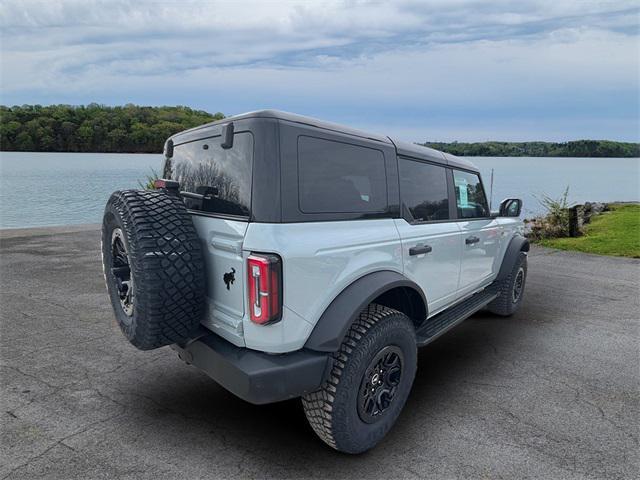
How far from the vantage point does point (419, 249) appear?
10.0 feet

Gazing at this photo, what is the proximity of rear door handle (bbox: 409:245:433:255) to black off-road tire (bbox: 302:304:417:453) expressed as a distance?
0.55 meters

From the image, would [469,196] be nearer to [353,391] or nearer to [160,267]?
[353,391]

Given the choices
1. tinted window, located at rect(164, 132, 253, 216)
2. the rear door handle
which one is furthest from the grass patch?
tinted window, located at rect(164, 132, 253, 216)

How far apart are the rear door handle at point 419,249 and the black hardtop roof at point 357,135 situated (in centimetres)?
74

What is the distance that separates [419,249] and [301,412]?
4.86 feet

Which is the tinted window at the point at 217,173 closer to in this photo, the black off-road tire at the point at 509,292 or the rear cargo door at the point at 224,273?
the rear cargo door at the point at 224,273

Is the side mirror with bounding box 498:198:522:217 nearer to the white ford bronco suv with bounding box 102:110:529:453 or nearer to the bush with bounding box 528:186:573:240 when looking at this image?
the white ford bronco suv with bounding box 102:110:529:453

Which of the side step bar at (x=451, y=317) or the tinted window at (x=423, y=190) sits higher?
the tinted window at (x=423, y=190)

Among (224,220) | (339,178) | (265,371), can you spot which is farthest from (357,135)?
(265,371)

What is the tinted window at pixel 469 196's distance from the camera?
4070 millimetres

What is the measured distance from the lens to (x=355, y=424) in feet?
7.96

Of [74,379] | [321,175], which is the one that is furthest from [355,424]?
[74,379]

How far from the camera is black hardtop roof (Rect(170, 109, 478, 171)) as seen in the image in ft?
7.50

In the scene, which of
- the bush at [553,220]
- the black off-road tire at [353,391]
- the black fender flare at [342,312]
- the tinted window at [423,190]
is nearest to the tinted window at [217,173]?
the black fender flare at [342,312]
